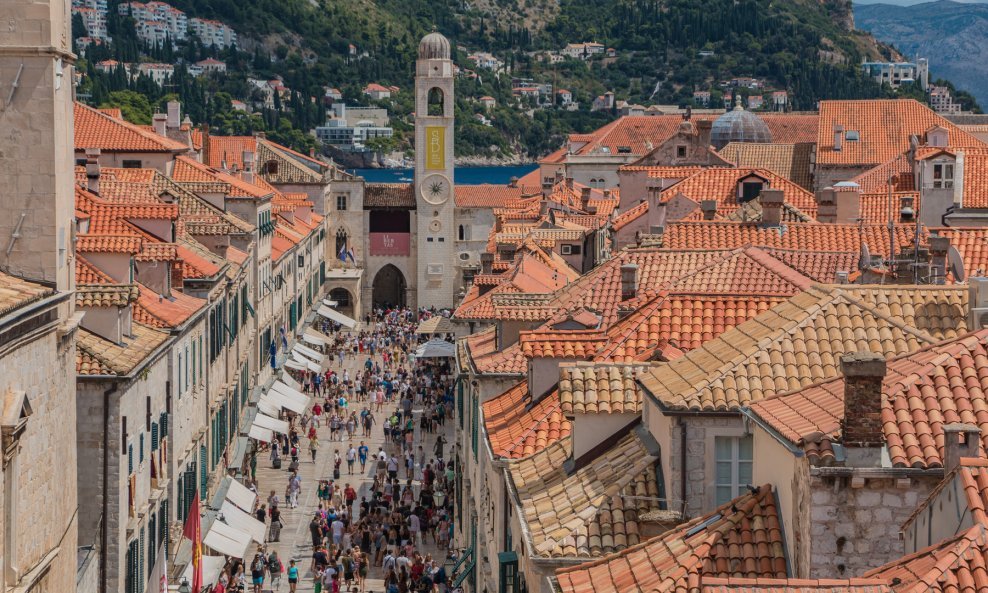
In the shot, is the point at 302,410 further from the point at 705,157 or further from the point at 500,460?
the point at 500,460

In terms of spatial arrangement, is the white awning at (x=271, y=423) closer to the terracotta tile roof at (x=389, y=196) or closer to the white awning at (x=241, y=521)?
the white awning at (x=241, y=521)

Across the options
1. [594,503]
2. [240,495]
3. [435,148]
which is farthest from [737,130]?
[594,503]

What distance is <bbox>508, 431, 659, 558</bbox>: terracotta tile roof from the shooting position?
19.2 meters

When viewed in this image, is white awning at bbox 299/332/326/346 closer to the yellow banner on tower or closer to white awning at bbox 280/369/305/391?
white awning at bbox 280/369/305/391

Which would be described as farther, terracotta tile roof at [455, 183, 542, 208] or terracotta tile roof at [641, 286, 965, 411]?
terracotta tile roof at [455, 183, 542, 208]

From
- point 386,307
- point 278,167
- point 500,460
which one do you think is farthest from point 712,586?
point 386,307

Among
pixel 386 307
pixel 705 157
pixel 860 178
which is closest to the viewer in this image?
pixel 860 178

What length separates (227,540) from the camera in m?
44.0

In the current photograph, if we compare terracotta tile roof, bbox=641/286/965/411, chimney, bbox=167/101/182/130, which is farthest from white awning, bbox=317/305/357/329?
→ terracotta tile roof, bbox=641/286/965/411

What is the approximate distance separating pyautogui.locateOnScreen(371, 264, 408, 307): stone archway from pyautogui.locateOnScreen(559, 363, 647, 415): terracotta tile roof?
341 ft

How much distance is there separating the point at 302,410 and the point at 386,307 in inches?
2322

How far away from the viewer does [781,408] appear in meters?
17.3

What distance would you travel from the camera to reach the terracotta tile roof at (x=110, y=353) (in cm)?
3197

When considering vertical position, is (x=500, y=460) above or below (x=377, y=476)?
above
